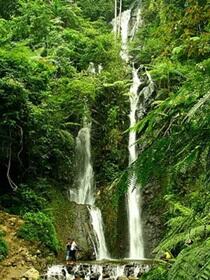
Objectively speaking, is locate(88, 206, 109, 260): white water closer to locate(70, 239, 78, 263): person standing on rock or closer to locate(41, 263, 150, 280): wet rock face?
locate(70, 239, 78, 263): person standing on rock

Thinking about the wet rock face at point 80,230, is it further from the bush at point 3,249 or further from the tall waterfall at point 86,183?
the bush at point 3,249

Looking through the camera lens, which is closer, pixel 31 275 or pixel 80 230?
pixel 31 275

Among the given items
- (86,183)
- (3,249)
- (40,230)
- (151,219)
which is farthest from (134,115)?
(3,249)

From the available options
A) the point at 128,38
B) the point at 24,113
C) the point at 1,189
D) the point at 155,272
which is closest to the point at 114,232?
the point at 1,189

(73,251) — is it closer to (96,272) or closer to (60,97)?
(96,272)

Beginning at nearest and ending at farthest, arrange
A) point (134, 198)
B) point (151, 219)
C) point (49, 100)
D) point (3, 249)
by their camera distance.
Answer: point (3, 249) < point (151, 219) < point (49, 100) < point (134, 198)

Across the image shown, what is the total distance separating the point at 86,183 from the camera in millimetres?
17328

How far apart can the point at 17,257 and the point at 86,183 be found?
602cm

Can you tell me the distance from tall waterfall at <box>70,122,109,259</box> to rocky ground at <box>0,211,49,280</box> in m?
2.81

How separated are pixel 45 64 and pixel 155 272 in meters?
14.1

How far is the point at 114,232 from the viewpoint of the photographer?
50.3ft

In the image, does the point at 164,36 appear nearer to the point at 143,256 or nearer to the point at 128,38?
the point at 143,256

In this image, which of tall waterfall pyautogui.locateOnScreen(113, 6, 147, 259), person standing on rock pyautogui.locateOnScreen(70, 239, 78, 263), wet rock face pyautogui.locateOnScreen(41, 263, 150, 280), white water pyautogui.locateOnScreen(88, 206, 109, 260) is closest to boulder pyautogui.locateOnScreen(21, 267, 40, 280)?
wet rock face pyautogui.locateOnScreen(41, 263, 150, 280)

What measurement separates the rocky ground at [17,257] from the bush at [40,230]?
0.63 ft
